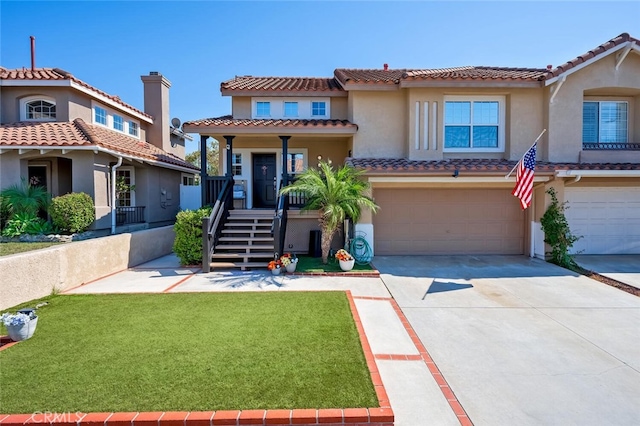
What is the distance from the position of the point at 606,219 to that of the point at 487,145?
15.4 ft

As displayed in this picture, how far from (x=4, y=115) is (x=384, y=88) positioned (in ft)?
51.3

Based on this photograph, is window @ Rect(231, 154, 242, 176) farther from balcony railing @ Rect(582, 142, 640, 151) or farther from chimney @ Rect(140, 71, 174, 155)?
balcony railing @ Rect(582, 142, 640, 151)

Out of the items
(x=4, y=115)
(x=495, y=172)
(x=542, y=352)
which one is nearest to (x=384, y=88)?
(x=495, y=172)

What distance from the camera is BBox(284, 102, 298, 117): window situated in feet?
45.5

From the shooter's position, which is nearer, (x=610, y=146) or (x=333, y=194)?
(x=333, y=194)

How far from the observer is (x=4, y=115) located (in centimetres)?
1392

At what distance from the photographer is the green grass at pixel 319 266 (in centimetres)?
948

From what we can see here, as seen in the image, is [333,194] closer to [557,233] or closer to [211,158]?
[557,233]

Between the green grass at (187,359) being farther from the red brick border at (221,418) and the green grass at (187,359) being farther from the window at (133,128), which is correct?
the window at (133,128)

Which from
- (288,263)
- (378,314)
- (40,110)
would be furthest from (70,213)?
Answer: (378,314)

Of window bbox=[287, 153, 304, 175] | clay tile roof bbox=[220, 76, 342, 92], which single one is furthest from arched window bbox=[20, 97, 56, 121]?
window bbox=[287, 153, 304, 175]

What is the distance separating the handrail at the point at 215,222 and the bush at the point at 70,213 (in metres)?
4.79

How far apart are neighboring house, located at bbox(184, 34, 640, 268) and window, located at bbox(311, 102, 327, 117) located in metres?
1.59

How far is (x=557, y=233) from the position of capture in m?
10.5
